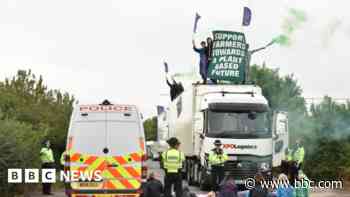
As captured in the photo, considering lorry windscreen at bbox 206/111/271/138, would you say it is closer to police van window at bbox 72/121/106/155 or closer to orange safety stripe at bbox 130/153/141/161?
orange safety stripe at bbox 130/153/141/161

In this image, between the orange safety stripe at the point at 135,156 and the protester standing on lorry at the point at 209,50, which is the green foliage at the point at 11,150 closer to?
the orange safety stripe at the point at 135,156

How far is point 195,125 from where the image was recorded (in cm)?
2680

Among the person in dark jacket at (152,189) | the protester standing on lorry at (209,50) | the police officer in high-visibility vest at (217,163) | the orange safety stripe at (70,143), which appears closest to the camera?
the person in dark jacket at (152,189)

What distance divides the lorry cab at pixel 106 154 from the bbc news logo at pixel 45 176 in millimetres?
35

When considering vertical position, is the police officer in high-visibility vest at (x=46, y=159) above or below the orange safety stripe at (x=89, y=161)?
below

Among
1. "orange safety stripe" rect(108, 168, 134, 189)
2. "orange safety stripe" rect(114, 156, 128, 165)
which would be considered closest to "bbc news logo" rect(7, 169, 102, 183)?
"orange safety stripe" rect(108, 168, 134, 189)

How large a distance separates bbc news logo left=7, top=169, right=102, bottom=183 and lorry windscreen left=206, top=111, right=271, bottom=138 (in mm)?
5232

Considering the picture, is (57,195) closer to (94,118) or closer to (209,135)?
(209,135)

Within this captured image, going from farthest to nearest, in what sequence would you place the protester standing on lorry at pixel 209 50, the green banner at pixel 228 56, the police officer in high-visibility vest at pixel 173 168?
1. the protester standing on lorry at pixel 209 50
2. the green banner at pixel 228 56
3. the police officer in high-visibility vest at pixel 173 168

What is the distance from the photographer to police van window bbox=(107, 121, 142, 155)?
1814 cm

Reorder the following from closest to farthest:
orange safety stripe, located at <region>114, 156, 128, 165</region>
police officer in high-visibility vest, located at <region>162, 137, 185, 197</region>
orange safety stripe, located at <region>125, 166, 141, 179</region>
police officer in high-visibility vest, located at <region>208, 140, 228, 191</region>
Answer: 1. orange safety stripe, located at <region>114, 156, 128, 165</region>
2. orange safety stripe, located at <region>125, 166, 141, 179</region>
3. police officer in high-visibility vest, located at <region>162, 137, 185, 197</region>
4. police officer in high-visibility vest, located at <region>208, 140, 228, 191</region>

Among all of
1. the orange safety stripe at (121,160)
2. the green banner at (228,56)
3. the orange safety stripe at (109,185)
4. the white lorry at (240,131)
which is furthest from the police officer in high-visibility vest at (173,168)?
the green banner at (228,56)

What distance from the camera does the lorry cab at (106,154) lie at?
59.3 ft

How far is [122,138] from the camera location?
59.6 feet
